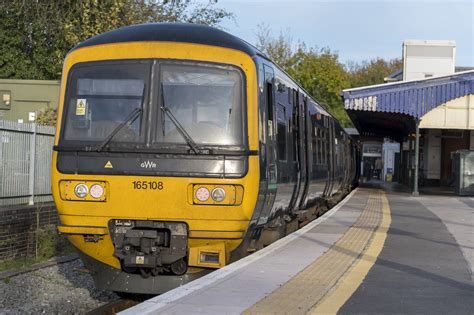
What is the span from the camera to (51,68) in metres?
24.7

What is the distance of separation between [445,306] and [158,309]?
2.81 metres

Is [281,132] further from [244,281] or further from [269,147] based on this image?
[244,281]

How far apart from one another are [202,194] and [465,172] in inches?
830

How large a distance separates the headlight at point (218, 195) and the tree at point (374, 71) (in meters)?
70.9

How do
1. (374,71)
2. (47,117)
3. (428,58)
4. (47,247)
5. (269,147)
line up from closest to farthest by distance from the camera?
1. (269,147)
2. (47,247)
3. (47,117)
4. (428,58)
5. (374,71)

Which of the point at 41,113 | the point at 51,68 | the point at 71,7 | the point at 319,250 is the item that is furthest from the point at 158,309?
the point at 51,68

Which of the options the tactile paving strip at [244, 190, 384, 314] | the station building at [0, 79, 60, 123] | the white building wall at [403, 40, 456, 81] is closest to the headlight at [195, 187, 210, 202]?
the tactile paving strip at [244, 190, 384, 314]

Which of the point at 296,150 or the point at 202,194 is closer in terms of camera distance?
the point at 202,194

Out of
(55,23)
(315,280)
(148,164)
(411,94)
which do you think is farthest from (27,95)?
(411,94)

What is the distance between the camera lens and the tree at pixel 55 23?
21656mm

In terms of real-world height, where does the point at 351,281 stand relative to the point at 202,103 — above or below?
below

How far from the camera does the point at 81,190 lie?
7.39 m

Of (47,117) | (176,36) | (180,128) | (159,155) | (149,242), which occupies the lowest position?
(149,242)

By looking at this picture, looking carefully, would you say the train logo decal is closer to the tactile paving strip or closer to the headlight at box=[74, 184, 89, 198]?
the headlight at box=[74, 184, 89, 198]
